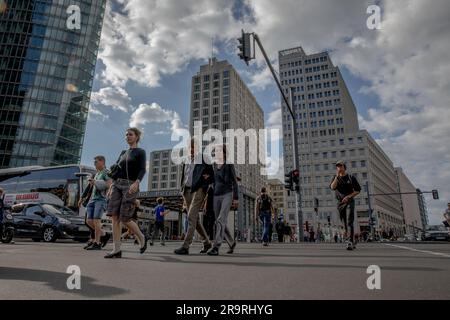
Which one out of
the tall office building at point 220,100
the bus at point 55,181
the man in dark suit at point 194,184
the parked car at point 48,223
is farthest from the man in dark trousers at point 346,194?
the tall office building at point 220,100

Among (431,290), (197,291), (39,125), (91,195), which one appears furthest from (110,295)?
(39,125)

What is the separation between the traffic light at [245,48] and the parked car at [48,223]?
8698 mm

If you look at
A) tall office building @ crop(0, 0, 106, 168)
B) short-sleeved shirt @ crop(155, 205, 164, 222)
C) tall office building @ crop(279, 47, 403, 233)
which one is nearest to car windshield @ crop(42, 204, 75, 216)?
short-sleeved shirt @ crop(155, 205, 164, 222)

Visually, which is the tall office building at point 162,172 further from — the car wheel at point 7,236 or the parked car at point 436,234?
the car wheel at point 7,236

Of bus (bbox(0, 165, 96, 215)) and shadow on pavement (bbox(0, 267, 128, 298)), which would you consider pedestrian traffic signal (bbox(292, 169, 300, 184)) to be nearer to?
bus (bbox(0, 165, 96, 215))

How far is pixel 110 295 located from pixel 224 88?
102 metres

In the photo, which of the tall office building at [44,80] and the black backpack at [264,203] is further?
the tall office building at [44,80]

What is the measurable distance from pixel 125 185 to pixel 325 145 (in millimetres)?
91387

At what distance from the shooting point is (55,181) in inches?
685

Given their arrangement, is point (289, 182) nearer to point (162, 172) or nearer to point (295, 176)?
point (295, 176)

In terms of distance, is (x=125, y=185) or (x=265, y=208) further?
(x=265, y=208)

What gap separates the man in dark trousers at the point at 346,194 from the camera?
300 inches

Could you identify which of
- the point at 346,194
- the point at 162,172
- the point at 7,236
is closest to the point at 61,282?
the point at 346,194

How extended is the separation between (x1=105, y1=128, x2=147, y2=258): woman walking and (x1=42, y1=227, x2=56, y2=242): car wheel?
8.45m
